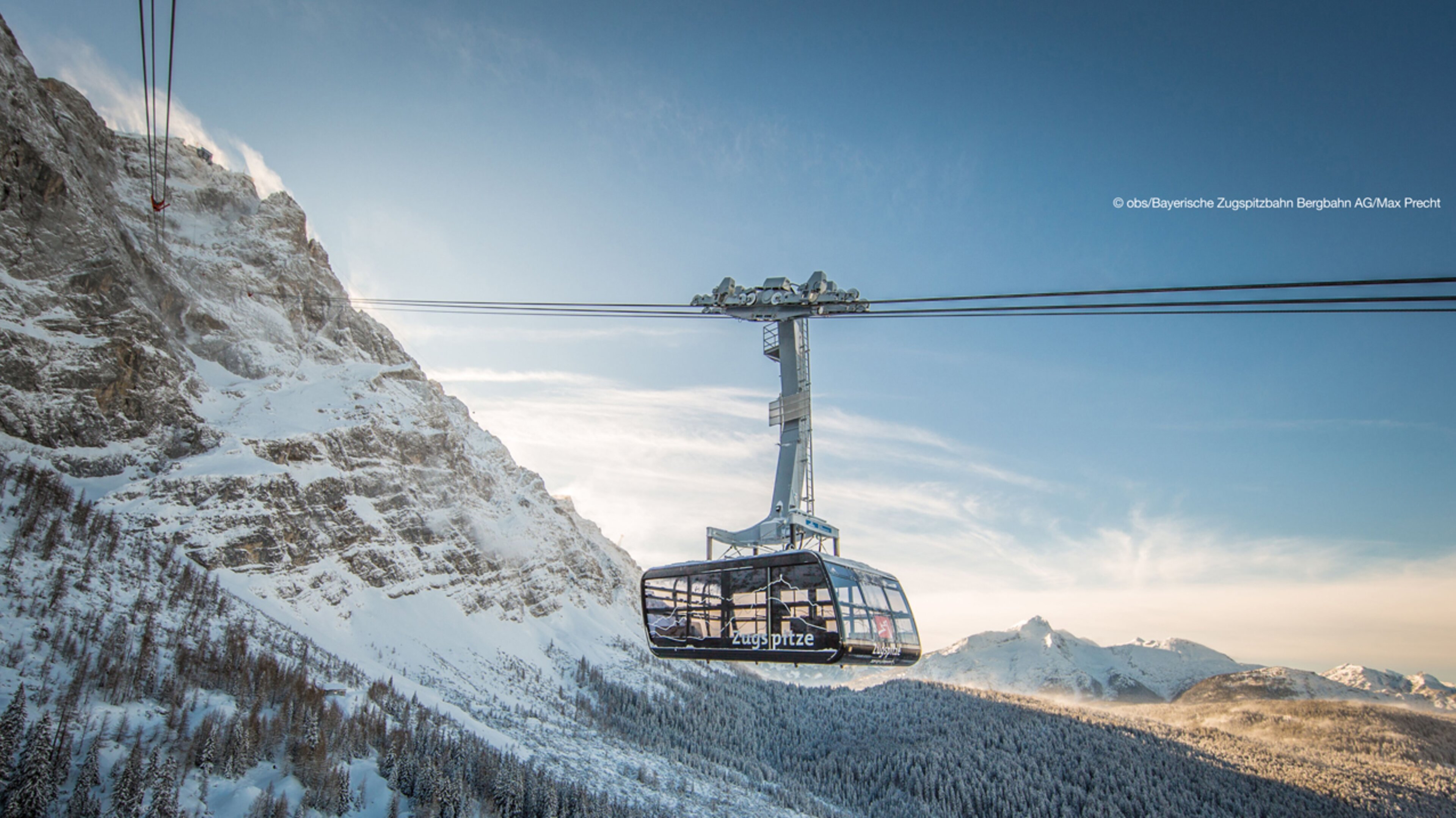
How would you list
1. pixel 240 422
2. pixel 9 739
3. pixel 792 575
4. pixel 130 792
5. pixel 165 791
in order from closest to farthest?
pixel 792 575 → pixel 9 739 → pixel 130 792 → pixel 165 791 → pixel 240 422

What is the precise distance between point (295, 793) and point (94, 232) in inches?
4637

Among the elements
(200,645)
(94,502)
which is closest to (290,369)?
(94,502)

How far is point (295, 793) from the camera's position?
74562mm

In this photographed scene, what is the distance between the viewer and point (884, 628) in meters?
18.0

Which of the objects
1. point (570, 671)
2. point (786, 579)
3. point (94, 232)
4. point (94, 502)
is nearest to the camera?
point (786, 579)

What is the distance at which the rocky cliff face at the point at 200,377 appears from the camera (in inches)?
4619

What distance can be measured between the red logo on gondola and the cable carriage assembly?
33 mm

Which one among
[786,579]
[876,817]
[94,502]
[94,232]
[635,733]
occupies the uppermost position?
[94,232]

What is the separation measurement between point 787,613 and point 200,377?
177m

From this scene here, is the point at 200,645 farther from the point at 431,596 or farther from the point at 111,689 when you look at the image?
the point at 431,596

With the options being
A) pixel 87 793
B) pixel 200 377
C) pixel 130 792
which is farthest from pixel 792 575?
pixel 200 377

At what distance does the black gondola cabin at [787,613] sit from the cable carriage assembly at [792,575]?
0.10ft

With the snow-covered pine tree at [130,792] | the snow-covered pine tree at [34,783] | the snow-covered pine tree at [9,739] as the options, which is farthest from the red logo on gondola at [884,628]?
the snow-covered pine tree at [9,739]

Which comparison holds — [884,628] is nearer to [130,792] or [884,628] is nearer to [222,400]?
[130,792]
